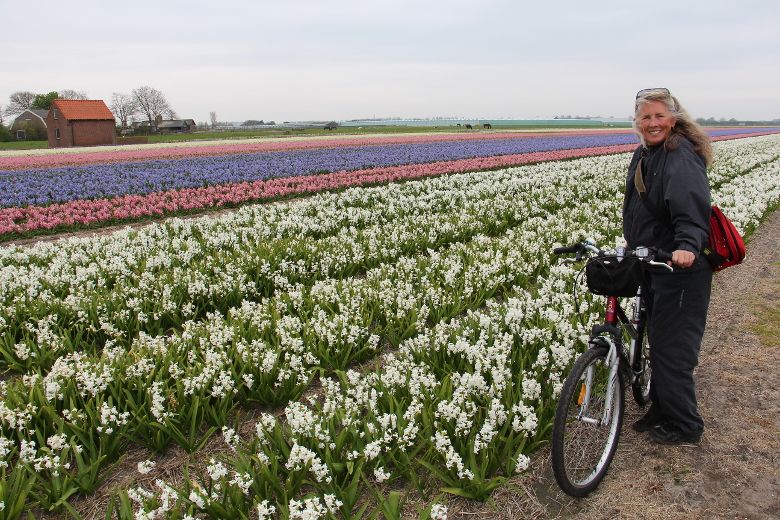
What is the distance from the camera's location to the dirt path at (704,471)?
3744 millimetres

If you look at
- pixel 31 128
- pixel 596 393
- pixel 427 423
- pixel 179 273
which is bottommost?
pixel 427 423

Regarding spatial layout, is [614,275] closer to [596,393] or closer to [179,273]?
[596,393]

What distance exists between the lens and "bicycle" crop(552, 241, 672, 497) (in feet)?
11.8

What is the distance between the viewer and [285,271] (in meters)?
8.70

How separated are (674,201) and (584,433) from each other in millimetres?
1831

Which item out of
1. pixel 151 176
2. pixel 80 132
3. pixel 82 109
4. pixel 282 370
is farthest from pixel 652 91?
pixel 82 109

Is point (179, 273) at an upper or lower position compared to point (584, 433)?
upper

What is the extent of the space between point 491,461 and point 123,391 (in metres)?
3.31

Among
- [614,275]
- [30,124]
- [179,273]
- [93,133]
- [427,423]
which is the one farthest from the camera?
[30,124]

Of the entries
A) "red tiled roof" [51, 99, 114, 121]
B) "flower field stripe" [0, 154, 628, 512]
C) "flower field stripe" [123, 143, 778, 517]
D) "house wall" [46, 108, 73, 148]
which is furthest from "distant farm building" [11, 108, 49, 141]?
"flower field stripe" [123, 143, 778, 517]

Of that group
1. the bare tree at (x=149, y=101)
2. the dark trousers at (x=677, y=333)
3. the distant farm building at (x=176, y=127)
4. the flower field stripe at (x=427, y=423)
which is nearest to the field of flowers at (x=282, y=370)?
the flower field stripe at (x=427, y=423)

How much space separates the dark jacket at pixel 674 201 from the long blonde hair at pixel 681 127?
1.6 inches

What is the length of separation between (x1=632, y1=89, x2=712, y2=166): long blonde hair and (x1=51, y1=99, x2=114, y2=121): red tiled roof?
76.0 metres

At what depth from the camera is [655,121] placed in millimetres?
3908
